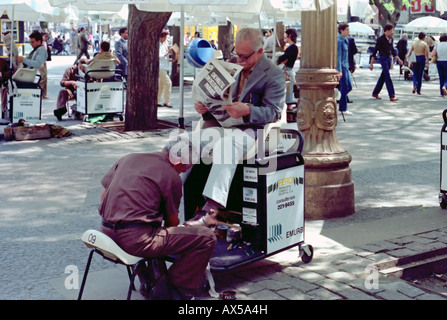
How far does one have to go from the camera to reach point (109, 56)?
15.1m

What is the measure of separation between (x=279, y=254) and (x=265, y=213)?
0.72 metres

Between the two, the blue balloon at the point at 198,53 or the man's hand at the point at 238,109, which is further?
the blue balloon at the point at 198,53

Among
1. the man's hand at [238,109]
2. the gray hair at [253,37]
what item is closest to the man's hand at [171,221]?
the man's hand at [238,109]

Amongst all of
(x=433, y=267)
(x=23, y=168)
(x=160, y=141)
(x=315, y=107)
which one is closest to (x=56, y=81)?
(x=160, y=141)

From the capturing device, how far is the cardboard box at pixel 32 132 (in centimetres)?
1223

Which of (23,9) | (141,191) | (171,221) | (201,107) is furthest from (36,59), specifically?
(141,191)

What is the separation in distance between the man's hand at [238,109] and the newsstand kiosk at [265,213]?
39 centimetres

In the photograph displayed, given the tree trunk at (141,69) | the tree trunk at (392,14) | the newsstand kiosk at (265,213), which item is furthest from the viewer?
the tree trunk at (392,14)

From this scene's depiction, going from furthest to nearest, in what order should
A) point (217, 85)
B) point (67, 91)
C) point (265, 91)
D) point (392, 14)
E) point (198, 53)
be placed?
point (392, 14) < point (67, 91) < point (198, 53) < point (265, 91) < point (217, 85)

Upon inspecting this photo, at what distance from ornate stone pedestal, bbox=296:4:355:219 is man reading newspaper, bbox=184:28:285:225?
135 centimetres

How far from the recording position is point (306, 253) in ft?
18.8

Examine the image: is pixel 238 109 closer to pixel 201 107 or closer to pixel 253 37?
pixel 201 107

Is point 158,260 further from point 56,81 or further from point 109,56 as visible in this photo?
point 56,81

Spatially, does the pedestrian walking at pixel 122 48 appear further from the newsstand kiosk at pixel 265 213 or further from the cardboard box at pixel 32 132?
the newsstand kiosk at pixel 265 213
